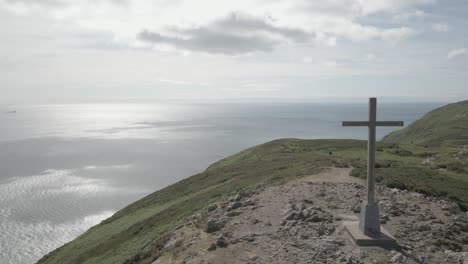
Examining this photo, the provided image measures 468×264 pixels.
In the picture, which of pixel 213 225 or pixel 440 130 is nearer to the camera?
pixel 213 225

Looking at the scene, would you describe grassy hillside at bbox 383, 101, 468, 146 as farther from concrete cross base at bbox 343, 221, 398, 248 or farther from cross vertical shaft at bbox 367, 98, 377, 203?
concrete cross base at bbox 343, 221, 398, 248

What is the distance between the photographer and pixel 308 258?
12930mm

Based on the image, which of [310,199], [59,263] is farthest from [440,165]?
[59,263]

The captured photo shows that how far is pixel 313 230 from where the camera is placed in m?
15.3

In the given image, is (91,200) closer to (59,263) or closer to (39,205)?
(39,205)

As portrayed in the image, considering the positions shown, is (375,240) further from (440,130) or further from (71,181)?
(440,130)

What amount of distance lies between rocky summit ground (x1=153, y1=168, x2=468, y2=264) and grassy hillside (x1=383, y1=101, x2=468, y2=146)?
87739 millimetres

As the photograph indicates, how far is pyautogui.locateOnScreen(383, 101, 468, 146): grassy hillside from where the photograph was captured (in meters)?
102

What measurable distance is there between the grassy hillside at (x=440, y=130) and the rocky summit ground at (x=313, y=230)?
87.7m

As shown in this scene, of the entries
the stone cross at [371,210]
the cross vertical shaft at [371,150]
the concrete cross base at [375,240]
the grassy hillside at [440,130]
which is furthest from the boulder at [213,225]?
the grassy hillside at [440,130]

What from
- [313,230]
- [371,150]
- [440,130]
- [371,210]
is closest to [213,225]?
[313,230]

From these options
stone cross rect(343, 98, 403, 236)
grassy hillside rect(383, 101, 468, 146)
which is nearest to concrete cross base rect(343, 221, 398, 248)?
stone cross rect(343, 98, 403, 236)

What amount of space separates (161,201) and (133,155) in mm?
93536

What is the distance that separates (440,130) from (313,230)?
127m
